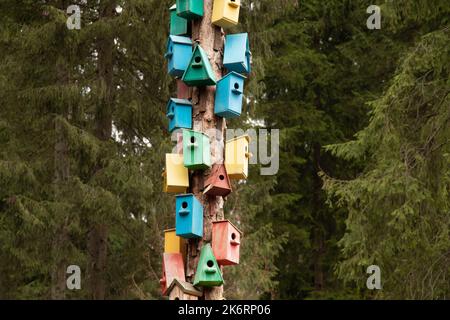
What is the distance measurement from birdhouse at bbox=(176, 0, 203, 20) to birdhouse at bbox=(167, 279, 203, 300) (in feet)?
6.11

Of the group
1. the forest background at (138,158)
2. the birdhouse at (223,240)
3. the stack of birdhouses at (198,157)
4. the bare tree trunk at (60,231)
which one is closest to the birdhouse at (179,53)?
the stack of birdhouses at (198,157)

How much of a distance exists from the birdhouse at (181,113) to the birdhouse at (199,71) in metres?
0.15

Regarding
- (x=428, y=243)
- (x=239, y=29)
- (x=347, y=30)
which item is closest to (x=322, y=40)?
(x=347, y=30)

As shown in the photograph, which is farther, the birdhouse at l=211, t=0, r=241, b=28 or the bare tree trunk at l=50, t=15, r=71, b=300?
the bare tree trunk at l=50, t=15, r=71, b=300

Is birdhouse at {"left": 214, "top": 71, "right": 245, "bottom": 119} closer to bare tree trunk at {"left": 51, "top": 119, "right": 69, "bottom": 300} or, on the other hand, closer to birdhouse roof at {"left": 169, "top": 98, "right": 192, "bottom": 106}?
birdhouse roof at {"left": 169, "top": 98, "right": 192, "bottom": 106}

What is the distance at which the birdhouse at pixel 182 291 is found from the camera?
6027mm

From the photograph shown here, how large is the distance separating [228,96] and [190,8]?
26.6 inches

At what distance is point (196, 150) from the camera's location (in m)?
6.10

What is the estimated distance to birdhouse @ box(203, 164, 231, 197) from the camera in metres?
6.12

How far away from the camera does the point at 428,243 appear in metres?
11.6

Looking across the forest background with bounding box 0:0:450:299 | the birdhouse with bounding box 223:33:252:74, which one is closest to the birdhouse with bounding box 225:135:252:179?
the birdhouse with bounding box 223:33:252:74

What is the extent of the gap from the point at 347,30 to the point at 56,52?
8.08 meters

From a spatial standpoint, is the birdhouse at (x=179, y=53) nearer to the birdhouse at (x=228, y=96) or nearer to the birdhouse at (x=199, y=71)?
the birdhouse at (x=199, y=71)

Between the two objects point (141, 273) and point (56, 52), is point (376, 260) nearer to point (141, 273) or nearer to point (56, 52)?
point (141, 273)
